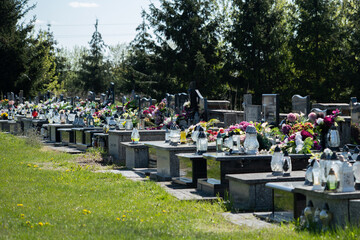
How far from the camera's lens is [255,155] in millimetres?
9312

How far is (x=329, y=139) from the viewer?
895cm

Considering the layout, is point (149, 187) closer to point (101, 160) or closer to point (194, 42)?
point (101, 160)

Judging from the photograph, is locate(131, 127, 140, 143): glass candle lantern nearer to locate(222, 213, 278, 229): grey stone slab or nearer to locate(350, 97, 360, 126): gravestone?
locate(350, 97, 360, 126): gravestone

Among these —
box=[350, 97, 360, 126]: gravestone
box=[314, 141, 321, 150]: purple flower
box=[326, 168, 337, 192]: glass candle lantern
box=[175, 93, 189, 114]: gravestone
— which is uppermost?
box=[175, 93, 189, 114]: gravestone

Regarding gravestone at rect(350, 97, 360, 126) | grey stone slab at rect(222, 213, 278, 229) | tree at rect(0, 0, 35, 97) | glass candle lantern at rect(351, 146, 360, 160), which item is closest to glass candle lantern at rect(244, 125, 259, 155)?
glass candle lantern at rect(351, 146, 360, 160)

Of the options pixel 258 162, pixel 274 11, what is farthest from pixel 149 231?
pixel 274 11

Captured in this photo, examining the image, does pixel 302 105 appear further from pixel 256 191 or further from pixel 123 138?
pixel 123 138

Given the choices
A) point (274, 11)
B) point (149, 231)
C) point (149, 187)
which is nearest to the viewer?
point (149, 231)

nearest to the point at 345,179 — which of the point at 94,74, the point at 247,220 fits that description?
the point at 247,220

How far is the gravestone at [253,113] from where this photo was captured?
12484 mm

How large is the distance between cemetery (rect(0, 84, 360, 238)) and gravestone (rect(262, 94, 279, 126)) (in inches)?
0.9

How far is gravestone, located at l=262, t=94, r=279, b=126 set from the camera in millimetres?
11828

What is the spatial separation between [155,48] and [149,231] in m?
38.5

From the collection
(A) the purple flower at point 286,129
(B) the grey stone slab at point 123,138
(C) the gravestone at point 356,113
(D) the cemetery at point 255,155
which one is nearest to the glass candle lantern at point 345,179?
(D) the cemetery at point 255,155
